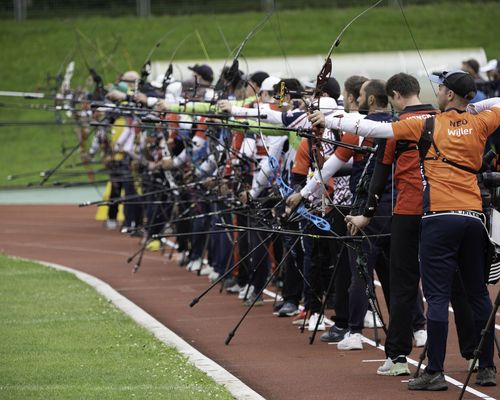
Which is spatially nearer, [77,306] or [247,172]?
[77,306]

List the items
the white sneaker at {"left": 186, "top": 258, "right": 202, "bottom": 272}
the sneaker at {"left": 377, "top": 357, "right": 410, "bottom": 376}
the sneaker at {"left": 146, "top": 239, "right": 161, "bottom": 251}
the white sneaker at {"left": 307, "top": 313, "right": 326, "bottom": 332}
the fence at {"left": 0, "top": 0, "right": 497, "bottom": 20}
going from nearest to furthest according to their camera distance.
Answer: the sneaker at {"left": 377, "top": 357, "right": 410, "bottom": 376} < the white sneaker at {"left": 307, "top": 313, "right": 326, "bottom": 332} < the white sneaker at {"left": 186, "top": 258, "right": 202, "bottom": 272} < the sneaker at {"left": 146, "top": 239, "right": 161, "bottom": 251} < the fence at {"left": 0, "top": 0, "right": 497, "bottom": 20}

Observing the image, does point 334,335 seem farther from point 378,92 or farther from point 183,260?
Answer: point 183,260

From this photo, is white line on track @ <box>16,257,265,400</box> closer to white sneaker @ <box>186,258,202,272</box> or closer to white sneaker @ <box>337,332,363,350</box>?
white sneaker @ <box>337,332,363,350</box>

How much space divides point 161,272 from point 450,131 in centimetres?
886

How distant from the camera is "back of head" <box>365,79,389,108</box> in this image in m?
9.71

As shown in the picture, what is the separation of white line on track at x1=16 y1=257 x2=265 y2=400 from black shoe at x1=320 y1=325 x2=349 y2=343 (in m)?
1.26

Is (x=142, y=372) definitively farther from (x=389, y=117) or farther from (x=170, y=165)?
(x=170, y=165)

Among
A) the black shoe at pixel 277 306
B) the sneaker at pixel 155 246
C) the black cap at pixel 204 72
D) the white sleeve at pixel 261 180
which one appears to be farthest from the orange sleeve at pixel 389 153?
the sneaker at pixel 155 246

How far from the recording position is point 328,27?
157ft

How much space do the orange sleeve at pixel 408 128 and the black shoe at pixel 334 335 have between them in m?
3.02

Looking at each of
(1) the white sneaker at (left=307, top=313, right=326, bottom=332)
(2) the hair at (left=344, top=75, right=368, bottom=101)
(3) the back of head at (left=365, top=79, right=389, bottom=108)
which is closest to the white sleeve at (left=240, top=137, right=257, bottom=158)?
(1) the white sneaker at (left=307, top=313, right=326, bottom=332)

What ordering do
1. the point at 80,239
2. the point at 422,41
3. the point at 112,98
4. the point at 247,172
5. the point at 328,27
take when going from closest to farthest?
the point at 247,172
the point at 112,98
the point at 80,239
the point at 422,41
the point at 328,27

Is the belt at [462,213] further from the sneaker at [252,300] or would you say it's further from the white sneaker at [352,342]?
the sneaker at [252,300]

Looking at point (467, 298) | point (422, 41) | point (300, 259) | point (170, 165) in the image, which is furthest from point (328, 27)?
point (467, 298)
